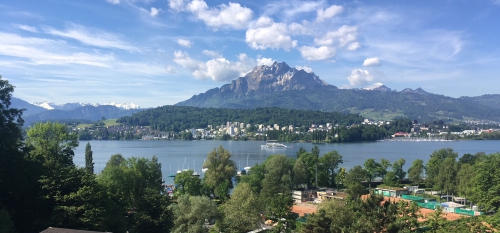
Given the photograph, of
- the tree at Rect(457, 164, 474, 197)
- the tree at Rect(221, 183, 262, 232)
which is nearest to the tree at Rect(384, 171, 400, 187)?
the tree at Rect(457, 164, 474, 197)

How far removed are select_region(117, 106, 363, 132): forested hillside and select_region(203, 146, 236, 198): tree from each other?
92.5 m

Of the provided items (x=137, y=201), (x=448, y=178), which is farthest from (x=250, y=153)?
(x=137, y=201)

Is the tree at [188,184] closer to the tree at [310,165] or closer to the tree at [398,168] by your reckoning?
the tree at [310,165]

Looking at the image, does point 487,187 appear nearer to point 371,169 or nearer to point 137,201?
point 371,169

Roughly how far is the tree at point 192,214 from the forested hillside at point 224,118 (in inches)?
4009

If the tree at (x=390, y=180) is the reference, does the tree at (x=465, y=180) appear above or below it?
above

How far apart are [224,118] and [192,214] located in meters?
119

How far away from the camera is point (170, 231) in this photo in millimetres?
12633

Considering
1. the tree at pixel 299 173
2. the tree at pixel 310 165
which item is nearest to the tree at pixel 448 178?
the tree at pixel 310 165

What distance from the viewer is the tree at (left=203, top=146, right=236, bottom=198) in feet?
73.4

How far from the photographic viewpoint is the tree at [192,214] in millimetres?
13268

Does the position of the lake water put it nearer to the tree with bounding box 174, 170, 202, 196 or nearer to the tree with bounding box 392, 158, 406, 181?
the tree with bounding box 392, 158, 406, 181

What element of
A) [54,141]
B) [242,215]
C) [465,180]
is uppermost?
[54,141]

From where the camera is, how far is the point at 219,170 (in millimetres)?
22656
